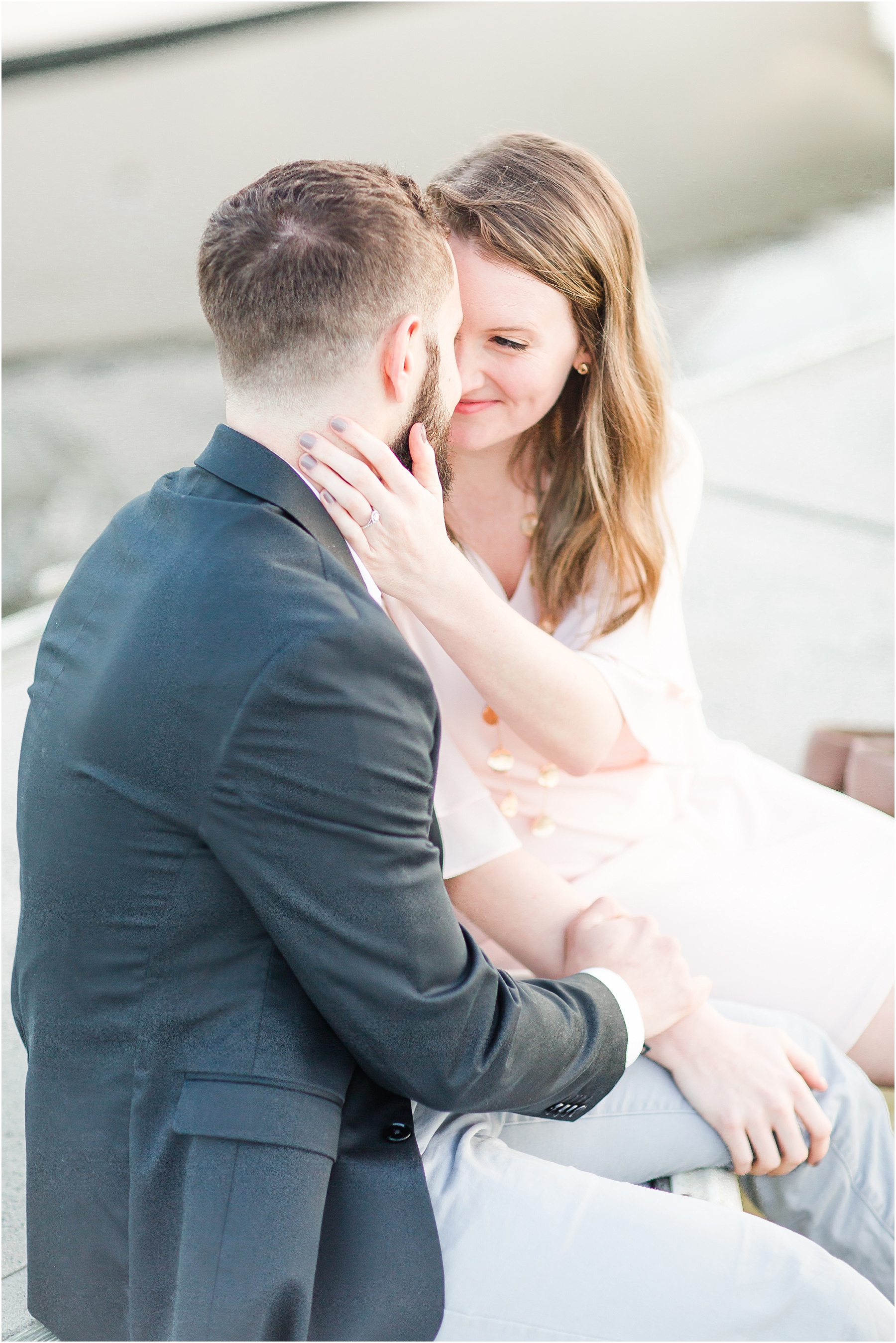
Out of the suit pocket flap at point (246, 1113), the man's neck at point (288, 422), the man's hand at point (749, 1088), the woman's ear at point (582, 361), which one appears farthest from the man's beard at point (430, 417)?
the man's hand at point (749, 1088)

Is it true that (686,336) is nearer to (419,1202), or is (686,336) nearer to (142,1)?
(419,1202)

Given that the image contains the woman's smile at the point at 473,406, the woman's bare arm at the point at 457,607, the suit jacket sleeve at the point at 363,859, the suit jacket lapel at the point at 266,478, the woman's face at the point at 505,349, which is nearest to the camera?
the suit jacket sleeve at the point at 363,859

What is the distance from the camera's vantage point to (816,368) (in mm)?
5469

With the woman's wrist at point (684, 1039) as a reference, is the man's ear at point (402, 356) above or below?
above

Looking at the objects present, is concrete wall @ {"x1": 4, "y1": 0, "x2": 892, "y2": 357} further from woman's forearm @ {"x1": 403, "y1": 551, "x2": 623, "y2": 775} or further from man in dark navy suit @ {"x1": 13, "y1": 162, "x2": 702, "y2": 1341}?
man in dark navy suit @ {"x1": 13, "y1": 162, "x2": 702, "y2": 1341}

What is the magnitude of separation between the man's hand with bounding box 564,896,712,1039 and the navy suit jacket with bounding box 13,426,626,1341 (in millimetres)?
315

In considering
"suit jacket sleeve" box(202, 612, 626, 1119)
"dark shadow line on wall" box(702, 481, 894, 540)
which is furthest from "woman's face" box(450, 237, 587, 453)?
"dark shadow line on wall" box(702, 481, 894, 540)

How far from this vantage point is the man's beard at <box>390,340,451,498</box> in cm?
153

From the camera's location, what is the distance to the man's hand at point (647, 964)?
1684 millimetres

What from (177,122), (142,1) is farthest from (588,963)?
(142,1)

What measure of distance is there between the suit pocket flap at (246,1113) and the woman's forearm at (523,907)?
68 cm

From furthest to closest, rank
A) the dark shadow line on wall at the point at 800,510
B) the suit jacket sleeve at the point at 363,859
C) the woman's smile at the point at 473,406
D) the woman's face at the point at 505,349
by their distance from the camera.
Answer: the dark shadow line on wall at the point at 800,510 → the woman's smile at the point at 473,406 → the woman's face at the point at 505,349 → the suit jacket sleeve at the point at 363,859

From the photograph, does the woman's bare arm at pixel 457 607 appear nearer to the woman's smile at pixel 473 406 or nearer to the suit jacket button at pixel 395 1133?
the woman's smile at pixel 473 406

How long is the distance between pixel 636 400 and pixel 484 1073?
1.24m
